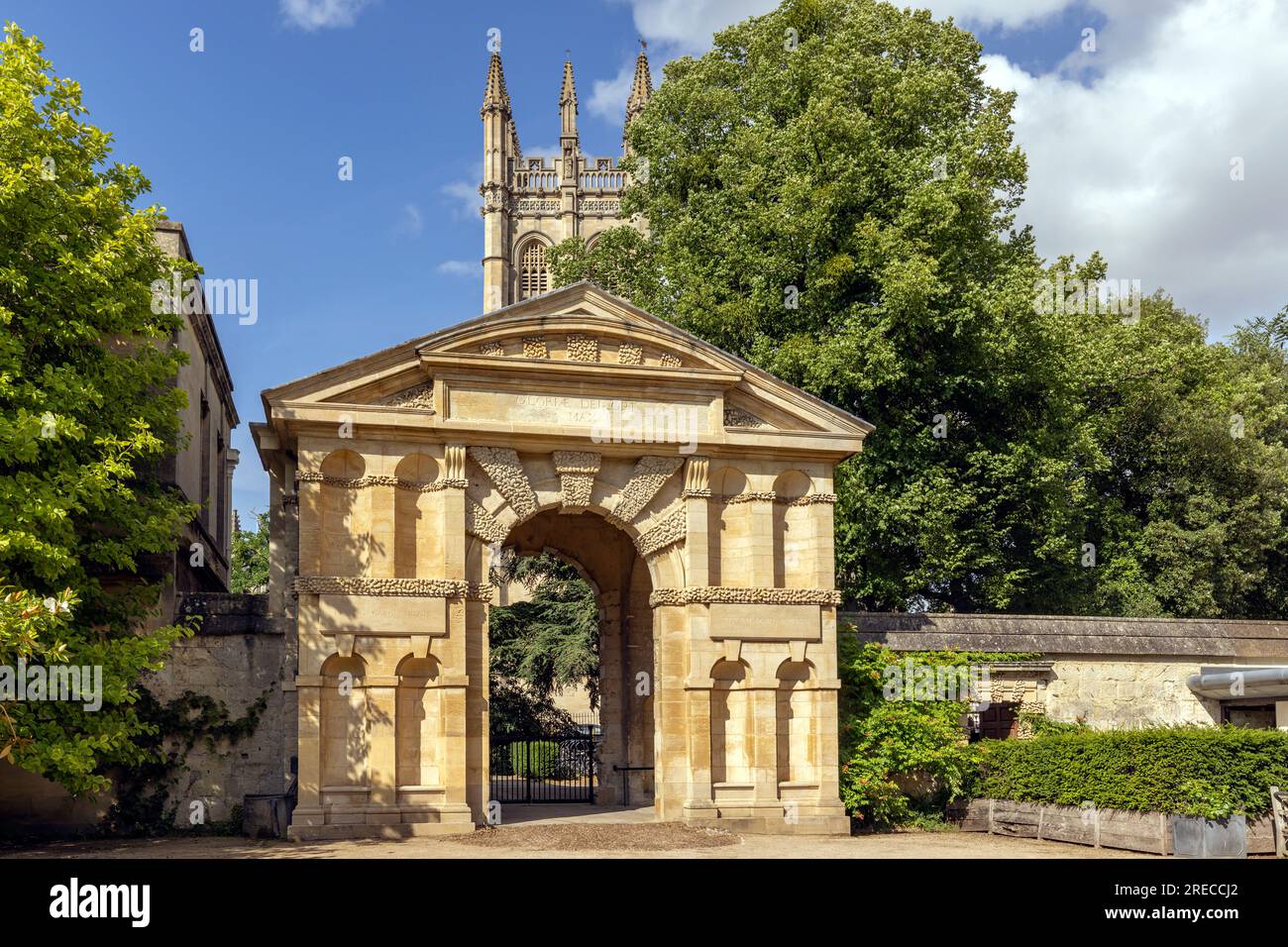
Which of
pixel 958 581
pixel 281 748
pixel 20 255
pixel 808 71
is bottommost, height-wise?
pixel 281 748

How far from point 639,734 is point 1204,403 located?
19.4 metres

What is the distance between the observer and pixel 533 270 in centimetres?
9344

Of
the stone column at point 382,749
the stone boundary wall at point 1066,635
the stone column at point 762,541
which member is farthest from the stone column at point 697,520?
the stone column at point 382,749

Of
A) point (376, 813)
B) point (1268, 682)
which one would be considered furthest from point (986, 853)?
point (376, 813)

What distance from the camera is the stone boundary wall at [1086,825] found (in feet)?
59.5

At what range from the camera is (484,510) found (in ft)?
69.4

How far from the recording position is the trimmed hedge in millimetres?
18094

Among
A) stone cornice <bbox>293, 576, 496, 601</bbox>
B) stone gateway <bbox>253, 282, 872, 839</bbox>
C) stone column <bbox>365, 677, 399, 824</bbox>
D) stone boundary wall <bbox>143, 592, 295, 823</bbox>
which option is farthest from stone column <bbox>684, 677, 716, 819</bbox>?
stone boundary wall <bbox>143, 592, 295, 823</bbox>

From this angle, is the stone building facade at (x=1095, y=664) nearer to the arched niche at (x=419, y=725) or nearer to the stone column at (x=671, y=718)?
the stone column at (x=671, y=718)

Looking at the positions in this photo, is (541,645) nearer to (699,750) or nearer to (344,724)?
(699,750)

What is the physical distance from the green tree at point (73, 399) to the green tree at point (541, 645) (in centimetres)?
1872

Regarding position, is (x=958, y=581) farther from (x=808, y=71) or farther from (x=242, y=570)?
(x=242, y=570)

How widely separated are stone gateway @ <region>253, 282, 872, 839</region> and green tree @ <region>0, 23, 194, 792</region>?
236 cm

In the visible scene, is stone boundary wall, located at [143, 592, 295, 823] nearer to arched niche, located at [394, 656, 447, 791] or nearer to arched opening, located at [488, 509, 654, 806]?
arched niche, located at [394, 656, 447, 791]
